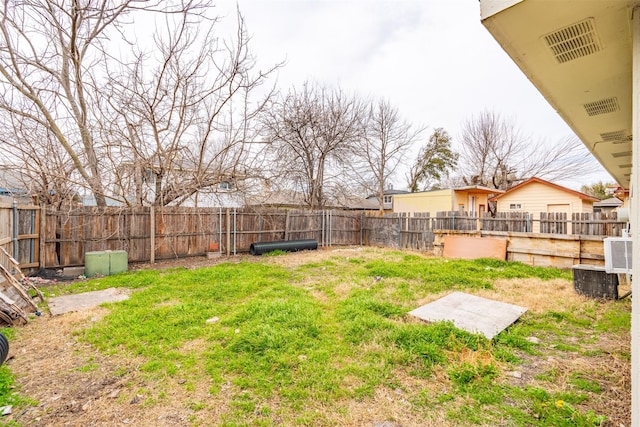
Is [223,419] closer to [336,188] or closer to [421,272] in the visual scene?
[421,272]

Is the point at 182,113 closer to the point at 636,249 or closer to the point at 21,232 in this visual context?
the point at 21,232

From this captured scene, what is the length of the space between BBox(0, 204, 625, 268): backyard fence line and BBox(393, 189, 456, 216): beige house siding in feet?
14.9

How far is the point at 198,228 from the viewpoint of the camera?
28.4 ft

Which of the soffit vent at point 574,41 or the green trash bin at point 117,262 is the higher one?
the soffit vent at point 574,41

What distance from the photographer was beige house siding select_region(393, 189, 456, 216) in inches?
599

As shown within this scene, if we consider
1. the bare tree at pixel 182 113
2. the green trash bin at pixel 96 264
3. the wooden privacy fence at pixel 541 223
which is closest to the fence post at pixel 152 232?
the bare tree at pixel 182 113

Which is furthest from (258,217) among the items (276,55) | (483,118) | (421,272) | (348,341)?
(483,118)

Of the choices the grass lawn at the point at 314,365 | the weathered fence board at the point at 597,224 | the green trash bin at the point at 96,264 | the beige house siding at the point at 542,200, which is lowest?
the grass lawn at the point at 314,365

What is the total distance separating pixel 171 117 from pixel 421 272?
7018mm

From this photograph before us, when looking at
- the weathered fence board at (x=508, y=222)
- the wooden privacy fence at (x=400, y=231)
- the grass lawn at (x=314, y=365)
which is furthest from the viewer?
the wooden privacy fence at (x=400, y=231)

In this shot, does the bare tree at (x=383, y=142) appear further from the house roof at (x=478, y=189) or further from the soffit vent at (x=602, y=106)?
the soffit vent at (x=602, y=106)

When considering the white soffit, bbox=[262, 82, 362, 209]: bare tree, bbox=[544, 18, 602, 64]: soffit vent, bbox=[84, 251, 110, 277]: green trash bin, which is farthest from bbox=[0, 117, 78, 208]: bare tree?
bbox=[544, 18, 602, 64]: soffit vent

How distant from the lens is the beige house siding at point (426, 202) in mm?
15227

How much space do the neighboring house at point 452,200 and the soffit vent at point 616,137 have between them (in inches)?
424
